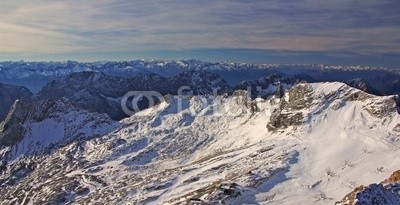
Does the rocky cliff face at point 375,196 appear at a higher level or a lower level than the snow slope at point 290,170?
higher

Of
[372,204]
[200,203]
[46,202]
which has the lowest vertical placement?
[46,202]

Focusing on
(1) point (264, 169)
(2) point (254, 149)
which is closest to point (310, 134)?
(2) point (254, 149)

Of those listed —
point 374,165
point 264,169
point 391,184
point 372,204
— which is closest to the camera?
point 372,204

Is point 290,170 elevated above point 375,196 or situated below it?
below

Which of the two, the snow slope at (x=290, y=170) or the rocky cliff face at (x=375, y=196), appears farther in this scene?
the snow slope at (x=290, y=170)

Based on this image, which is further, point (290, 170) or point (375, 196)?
point (290, 170)

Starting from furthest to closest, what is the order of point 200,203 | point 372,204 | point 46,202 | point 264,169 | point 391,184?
point 46,202 → point 264,169 → point 200,203 → point 391,184 → point 372,204

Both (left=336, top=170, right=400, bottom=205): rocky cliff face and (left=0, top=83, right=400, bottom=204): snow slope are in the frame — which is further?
(left=0, top=83, right=400, bottom=204): snow slope

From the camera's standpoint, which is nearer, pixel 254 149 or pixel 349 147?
pixel 349 147

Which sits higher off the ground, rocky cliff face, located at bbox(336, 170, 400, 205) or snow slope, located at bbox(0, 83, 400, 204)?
rocky cliff face, located at bbox(336, 170, 400, 205)

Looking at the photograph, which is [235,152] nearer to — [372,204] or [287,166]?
[287,166]

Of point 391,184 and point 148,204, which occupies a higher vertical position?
point 391,184
